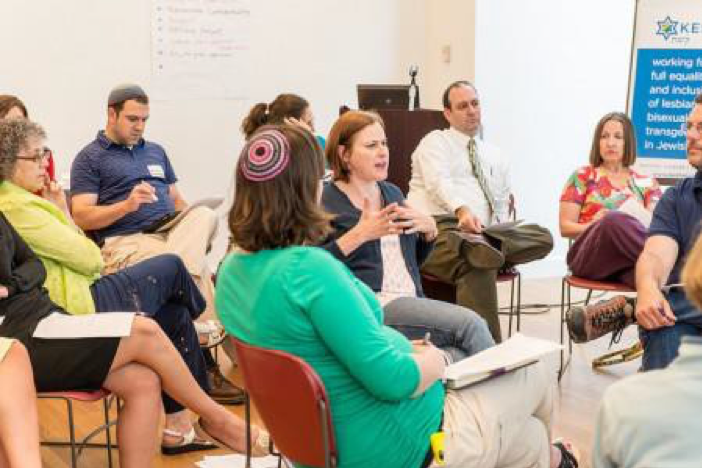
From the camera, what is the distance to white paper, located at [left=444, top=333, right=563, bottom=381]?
82.6 inches

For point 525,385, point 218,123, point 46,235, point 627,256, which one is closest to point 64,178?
point 218,123

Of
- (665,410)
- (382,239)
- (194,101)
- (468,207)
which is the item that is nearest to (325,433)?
(665,410)

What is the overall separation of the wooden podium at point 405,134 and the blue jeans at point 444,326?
1924mm

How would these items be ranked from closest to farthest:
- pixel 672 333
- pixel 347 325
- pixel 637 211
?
pixel 347 325, pixel 672 333, pixel 637 211

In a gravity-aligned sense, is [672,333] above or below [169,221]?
below

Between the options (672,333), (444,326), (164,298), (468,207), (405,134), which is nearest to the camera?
(444,326)

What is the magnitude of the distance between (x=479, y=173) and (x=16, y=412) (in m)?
2.66

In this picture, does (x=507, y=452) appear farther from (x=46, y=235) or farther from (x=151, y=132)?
(x=151, y=132)

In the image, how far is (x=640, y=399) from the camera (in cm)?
121

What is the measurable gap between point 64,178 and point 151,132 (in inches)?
35.2

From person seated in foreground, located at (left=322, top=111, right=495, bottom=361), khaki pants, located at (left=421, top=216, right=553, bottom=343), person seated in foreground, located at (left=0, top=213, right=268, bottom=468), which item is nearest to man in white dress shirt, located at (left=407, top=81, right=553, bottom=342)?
khaki pants, located at (left=421, top=216, right=553, bottom=343)

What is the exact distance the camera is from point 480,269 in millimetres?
3736

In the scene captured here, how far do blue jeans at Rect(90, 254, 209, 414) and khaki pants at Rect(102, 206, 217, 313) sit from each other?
56 cm

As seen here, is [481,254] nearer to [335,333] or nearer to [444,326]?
[444,326]
